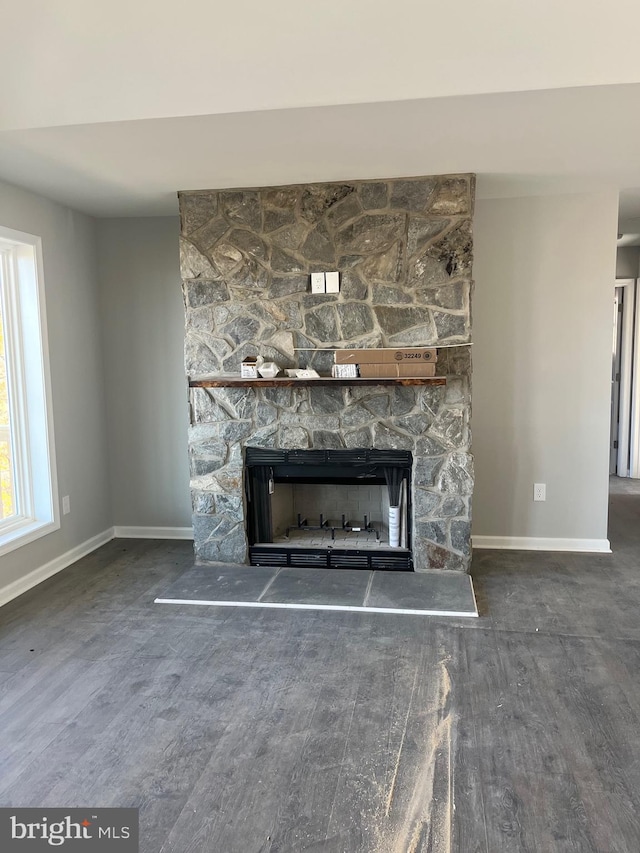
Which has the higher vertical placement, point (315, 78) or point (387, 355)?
point (315, 78)

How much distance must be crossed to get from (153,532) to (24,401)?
4.50 ft

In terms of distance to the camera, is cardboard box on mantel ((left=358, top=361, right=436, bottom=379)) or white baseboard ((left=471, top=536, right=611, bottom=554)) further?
white baseboard ((left=471, top=536, right=611, bottom=554))

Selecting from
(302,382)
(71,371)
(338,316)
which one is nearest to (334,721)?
(302,382)

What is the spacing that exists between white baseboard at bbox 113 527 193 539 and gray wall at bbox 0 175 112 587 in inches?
6.0

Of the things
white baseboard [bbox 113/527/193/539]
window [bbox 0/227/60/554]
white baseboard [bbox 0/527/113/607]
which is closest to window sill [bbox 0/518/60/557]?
window [bbox 0/227/60/554]

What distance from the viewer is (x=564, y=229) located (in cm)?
408

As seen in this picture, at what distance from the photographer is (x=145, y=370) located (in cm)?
462

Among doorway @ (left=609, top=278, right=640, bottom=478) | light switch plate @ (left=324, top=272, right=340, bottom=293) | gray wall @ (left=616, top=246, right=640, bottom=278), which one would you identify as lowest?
doorway @ (left=609, top=278, right=640, bottom=478)

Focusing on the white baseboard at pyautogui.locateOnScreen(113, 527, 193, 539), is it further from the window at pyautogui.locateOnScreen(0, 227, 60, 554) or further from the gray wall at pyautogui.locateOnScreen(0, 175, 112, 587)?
the window at pyautogui.locateOnScreen(0, 227, 60, 554)

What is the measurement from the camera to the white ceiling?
2293mm

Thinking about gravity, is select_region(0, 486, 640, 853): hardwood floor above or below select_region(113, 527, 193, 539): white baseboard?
below

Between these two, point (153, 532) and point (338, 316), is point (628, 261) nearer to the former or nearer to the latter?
point (338, 316)

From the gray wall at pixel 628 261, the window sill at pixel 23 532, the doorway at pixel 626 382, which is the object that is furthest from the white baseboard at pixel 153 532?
the gray wall at pixel 628 261

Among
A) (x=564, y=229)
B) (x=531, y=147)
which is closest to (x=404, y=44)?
(x=531, y=147)
